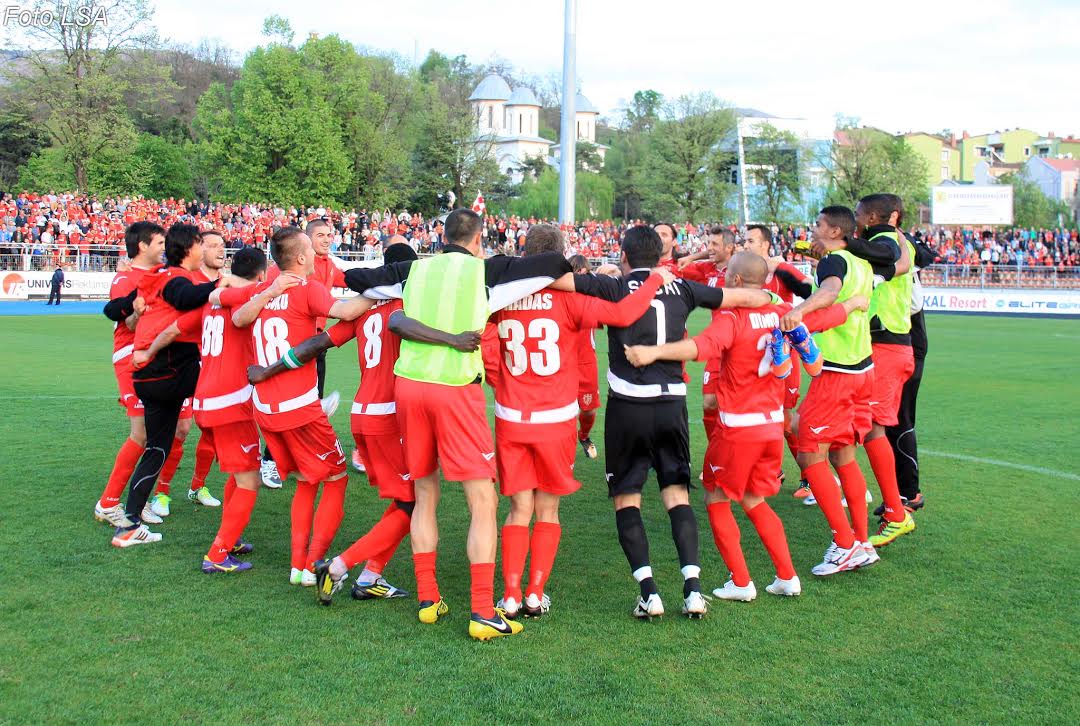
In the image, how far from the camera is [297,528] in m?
5.96

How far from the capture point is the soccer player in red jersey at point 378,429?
5629 mm

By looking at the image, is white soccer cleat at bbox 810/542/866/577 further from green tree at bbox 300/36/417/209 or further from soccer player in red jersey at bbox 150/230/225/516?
green tree at bbox 300/36/417/209

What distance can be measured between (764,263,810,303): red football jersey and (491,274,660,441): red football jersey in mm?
1640

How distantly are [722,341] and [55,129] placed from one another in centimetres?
5088

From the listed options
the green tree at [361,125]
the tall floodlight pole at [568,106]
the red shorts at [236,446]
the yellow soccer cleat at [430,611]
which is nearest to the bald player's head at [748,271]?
the yellow soccer cleat at [430,611]

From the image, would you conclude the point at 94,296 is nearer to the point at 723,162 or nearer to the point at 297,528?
the point at 297,528

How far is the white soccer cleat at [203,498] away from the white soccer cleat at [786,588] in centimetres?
468

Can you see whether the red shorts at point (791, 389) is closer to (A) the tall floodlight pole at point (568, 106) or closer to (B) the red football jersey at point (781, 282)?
(B) the red football jersey at point (781, 282)

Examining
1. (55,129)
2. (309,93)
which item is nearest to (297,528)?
(55,129)

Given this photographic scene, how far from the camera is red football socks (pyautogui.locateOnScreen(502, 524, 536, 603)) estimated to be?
5355mm

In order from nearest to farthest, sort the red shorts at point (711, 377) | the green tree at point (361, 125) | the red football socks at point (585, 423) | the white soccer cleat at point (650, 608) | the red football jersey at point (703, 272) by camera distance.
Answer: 1. the white soccer cleat at point (650, 608)
2. the red shorts at point (711, 377)
3. the red football jersey at point (703, 272)
4. the red football socks at point (585, 423)
5. the green tree at point (361, 125)

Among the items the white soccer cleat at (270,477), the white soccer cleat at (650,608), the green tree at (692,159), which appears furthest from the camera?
the green tree at (692,159)

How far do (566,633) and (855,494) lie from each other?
8.33ft

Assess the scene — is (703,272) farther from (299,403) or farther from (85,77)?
(85,77)
